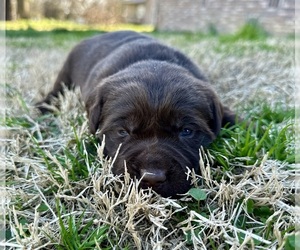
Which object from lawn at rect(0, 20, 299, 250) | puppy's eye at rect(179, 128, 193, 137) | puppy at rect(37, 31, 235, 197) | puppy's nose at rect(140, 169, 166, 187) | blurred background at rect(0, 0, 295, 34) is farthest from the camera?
blurred background at rect(0, 0, 295, 34)

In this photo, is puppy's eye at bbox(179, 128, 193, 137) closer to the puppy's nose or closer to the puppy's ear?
the puppy's nose

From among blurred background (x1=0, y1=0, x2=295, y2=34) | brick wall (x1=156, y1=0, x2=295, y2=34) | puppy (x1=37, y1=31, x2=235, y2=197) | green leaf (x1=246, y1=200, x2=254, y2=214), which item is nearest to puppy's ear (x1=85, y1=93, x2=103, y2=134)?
puppy (x1=37, y1=31, x2=235, y2=197)

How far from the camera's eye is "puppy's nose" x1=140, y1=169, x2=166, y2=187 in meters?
2.15

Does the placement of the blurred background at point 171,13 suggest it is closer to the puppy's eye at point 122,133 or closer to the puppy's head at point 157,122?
the puppy's head at point 157,122

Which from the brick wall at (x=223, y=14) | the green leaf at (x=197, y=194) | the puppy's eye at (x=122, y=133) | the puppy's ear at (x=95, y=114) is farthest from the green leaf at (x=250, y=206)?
the brick wall at (x=223, y=14)

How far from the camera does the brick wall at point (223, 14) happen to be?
45.6 ft

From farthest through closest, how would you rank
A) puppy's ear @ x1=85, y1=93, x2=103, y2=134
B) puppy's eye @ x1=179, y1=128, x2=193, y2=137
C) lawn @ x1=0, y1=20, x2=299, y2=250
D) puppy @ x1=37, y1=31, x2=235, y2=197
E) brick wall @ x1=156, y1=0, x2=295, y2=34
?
1. brick wall @ x1=156, y1=0, x2=295, y2=34
2. puppy's ear @ x1=85, y1=93, x2=103, y2=134
3. puppy's eye @ x1=179, y1=128, x2=193, y2=137
4. puppy @ x1=37, y1=31, x2=235, y2=197
5. lawn @ x1=0, y1=20, x2=299, y2=250

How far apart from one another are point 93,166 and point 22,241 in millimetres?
721

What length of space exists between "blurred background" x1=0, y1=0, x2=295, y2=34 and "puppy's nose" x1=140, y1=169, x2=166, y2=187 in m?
8.96

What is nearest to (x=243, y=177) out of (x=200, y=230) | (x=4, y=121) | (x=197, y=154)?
(x=197, y=154)

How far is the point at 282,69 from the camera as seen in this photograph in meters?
5.36

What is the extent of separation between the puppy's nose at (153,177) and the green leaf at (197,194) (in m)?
0.18

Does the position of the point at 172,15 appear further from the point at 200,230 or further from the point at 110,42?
the point at 200,230

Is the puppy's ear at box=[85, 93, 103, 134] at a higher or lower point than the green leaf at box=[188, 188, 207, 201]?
Answer: higher
